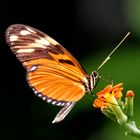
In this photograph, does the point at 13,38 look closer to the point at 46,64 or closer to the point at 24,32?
the point at 24,32

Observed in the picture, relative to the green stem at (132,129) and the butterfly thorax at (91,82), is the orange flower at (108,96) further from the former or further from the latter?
the butterfly thorax at (91,82)

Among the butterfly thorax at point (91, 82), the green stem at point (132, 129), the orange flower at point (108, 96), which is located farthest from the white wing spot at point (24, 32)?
the green stem at point (132, 129)

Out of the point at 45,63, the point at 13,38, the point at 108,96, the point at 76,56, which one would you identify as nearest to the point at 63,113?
the point at 108,96

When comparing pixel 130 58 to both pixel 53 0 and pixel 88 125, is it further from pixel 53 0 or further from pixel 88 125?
pixel 53 0

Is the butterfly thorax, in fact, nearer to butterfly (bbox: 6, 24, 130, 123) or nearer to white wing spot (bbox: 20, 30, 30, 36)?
butterfly (bbox: 6, 24, 130, 123)

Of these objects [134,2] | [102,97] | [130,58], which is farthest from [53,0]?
[102,97]
